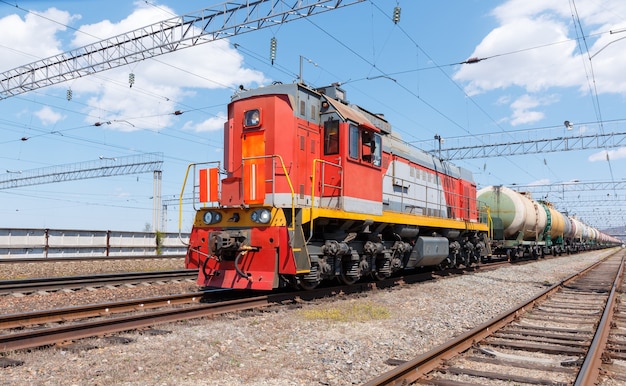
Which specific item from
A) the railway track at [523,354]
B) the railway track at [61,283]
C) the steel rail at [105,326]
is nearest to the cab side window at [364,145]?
the steel rail at [105,326]

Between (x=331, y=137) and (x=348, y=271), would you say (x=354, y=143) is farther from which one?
(x=348, y=271)

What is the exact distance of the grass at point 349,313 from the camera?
694 cm

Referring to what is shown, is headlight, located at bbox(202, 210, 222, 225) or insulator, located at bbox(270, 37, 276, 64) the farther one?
insulator, located at bbox(270, 37, 276, 64)

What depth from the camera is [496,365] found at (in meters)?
4.84

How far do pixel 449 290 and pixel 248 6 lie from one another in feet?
30.6

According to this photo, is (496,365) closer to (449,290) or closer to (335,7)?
(449,290)

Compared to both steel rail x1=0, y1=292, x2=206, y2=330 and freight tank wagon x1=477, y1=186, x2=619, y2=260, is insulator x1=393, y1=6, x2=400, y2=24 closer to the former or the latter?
steel rail x1=0, y1=292, x2=206, y2=330

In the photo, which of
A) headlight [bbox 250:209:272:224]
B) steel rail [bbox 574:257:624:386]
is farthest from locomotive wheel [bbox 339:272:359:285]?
steel rail [bbox 574:257:624:386]

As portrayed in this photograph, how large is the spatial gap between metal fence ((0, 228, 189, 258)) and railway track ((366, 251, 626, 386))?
1162 cm

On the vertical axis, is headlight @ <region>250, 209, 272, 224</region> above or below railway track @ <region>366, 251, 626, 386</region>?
above

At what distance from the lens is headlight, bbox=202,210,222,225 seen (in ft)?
27.7

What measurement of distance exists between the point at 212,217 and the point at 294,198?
60.8 inches

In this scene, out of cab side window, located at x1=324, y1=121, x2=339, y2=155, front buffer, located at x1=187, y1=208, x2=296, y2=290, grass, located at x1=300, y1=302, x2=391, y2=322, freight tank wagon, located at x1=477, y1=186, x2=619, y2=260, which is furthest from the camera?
freight tank wagon, located at x1=477, y1=186, x2=619, y2=260

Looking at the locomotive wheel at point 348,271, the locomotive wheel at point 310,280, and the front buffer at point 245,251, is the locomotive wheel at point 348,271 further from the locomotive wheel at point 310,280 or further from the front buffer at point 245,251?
the front buffer at point 245,251
